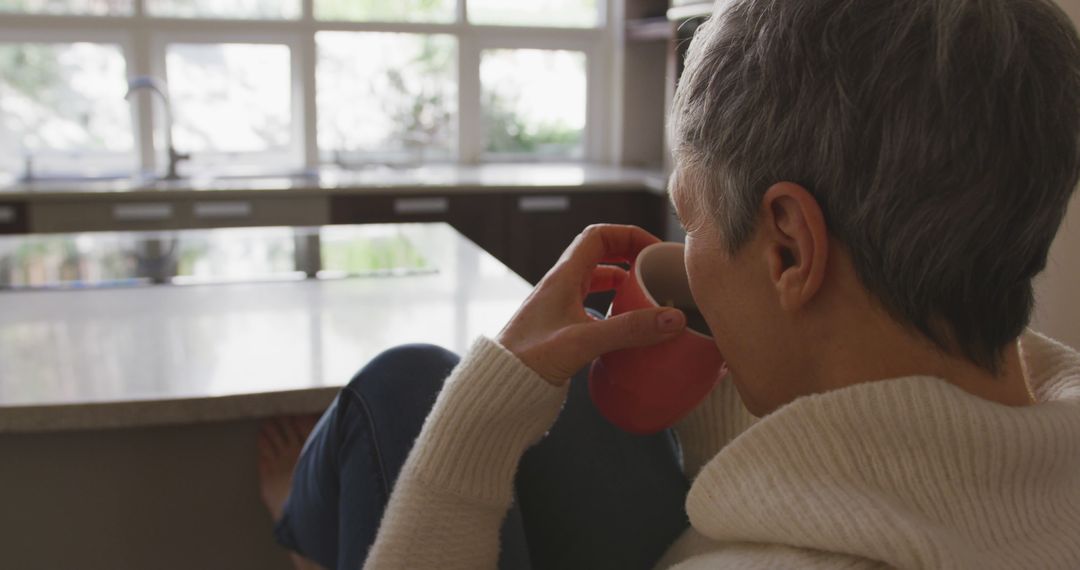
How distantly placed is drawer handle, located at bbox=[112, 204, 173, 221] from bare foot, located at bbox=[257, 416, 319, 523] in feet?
7.46

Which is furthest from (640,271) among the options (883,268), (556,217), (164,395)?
(556,217)

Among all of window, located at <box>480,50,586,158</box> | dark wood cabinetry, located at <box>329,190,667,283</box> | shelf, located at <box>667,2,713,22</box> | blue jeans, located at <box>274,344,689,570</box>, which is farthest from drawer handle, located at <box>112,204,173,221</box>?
blue jeans, located at <box>274,344,689,570</box>

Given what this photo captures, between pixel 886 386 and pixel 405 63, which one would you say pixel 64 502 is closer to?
pixel 886 386

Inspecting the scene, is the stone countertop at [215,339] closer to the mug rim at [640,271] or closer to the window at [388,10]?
the mug rim at [640,271]

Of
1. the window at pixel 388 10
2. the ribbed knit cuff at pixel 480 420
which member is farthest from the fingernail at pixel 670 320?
the window at pixel 388 10

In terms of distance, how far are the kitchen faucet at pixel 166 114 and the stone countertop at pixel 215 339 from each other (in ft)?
6.91

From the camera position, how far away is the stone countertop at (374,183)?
11.4 ft

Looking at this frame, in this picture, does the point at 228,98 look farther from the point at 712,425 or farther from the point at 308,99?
the point at 712,425

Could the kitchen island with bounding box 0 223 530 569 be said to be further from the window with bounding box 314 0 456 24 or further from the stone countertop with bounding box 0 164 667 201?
the window with bounding box 314 0 456 24

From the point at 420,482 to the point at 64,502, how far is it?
816 millimetres

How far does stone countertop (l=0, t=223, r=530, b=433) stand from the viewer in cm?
132

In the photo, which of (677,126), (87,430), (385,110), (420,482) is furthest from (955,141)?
(385,110)

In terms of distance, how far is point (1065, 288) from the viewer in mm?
1406

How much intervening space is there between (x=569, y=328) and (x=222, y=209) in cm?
291
